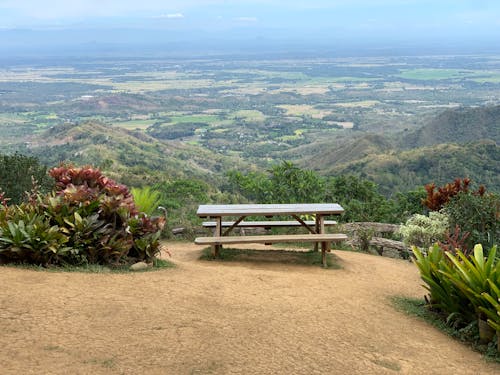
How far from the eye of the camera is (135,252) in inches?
306

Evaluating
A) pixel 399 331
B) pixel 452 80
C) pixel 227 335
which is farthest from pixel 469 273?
pixel 452 80

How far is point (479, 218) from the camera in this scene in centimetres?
908

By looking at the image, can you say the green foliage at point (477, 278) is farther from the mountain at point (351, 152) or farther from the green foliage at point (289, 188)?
the mountain at point (351, 152)

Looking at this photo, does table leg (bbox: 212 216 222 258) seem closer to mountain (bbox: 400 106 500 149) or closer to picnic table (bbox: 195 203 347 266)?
picnic table (bbox: 195 203 347 266)

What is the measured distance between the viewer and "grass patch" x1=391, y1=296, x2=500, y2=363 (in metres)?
5.27

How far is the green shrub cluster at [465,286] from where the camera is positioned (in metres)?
5.32

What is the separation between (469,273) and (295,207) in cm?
373

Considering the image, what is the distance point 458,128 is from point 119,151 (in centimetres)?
3014

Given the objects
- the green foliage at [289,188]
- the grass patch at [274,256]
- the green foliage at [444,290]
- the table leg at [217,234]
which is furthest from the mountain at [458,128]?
the green foliage at [444,290]

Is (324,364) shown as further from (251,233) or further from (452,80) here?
(452,80)

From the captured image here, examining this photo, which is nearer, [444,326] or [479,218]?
[444,326]

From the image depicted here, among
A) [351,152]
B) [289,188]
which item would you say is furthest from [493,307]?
[351,152]

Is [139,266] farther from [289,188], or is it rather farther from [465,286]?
[289,188]

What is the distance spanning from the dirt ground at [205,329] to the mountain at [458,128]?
49.5 m
